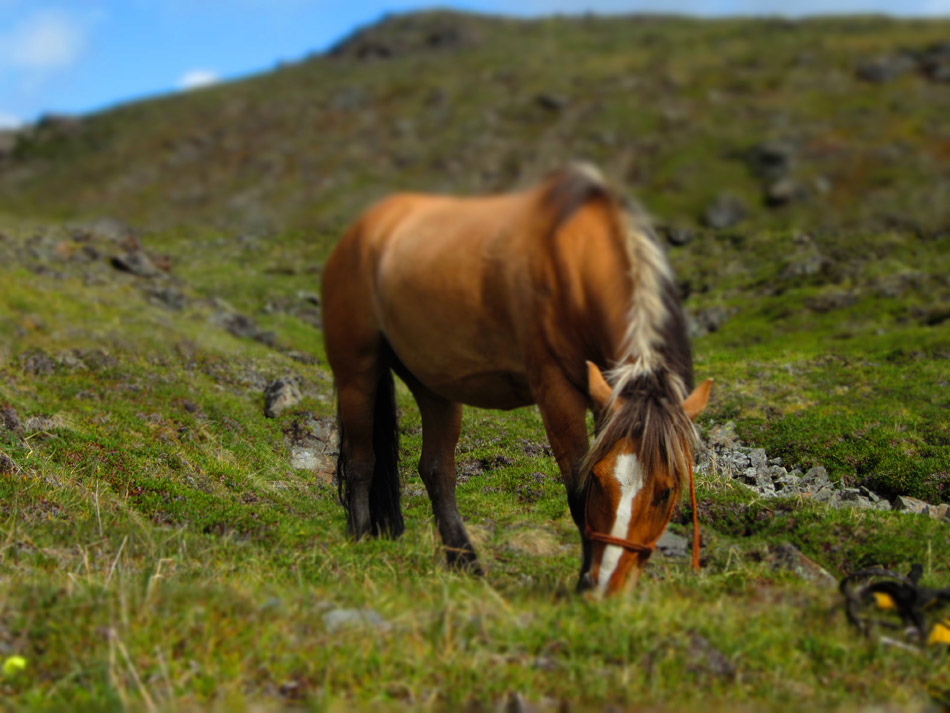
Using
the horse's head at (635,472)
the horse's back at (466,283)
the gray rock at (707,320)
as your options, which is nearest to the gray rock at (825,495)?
the horse's back at (466,283)

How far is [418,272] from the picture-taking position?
688 cm

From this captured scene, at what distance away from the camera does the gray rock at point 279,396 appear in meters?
13.4

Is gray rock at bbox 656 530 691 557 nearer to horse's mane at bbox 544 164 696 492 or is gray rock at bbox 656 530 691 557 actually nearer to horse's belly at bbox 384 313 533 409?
horse's belly at bbox 384 313 533 409

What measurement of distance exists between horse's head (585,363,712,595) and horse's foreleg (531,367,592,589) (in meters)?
0.64

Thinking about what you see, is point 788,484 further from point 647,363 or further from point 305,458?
point 305,458

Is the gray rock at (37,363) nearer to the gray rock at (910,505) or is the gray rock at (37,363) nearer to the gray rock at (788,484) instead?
the gray rock at (788,484)

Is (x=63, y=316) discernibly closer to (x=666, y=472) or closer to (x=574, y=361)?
(x=574, y=361)

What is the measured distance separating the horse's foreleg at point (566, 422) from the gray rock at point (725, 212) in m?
31.8

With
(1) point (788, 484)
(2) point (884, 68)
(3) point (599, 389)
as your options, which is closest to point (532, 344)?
(3) point (599, 389)

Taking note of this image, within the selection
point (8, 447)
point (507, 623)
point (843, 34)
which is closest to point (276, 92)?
point (843, 34)

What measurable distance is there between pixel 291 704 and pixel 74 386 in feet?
32.0

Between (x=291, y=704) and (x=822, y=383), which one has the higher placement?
(x=291, y=704)

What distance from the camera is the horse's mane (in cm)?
521

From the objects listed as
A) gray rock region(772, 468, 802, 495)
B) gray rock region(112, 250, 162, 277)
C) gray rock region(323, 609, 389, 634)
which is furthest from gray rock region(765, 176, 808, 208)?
gray rock region(323, 609, 389, 634)
